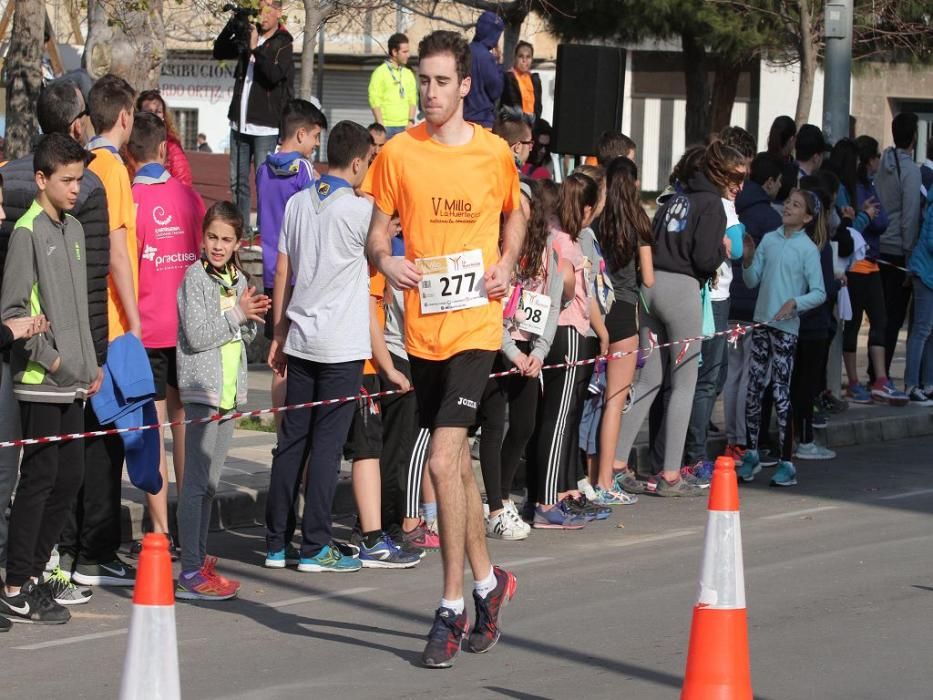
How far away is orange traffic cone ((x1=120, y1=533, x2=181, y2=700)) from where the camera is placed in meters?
4.46

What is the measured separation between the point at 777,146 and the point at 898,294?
261 cm

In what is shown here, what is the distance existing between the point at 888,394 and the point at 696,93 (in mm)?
21968

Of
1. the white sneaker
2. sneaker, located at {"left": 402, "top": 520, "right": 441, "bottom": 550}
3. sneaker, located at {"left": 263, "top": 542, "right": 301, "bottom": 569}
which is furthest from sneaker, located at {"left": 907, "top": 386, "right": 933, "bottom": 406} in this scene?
sneaker, located at {"left": 263, "top": 542, "right": 301, "bottom": 569}

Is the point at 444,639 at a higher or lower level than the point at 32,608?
higher

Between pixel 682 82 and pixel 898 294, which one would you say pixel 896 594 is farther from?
pixel 682 82

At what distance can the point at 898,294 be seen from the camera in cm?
1534

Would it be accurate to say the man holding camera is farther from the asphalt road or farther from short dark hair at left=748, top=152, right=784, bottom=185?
the asphalt road

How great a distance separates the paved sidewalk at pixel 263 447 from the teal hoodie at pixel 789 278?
1324 millimetres

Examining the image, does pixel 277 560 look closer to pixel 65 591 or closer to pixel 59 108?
pixel 65 591

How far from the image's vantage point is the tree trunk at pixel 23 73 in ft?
55.6

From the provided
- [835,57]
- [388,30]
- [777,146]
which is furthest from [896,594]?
[388,30]

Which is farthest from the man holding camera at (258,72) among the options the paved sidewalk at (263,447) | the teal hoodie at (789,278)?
the teal hoodie at (789,278)

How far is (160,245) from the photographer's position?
8812 millimetres

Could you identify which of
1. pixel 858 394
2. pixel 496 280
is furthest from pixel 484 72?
pixel 496 280
